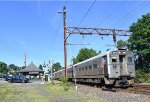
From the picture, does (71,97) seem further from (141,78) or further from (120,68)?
(141,78)

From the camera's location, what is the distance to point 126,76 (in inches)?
1155

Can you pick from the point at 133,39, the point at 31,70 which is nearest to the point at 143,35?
the point at 133,39

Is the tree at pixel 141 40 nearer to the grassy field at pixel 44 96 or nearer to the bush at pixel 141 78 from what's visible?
the bush at pixel 141 78

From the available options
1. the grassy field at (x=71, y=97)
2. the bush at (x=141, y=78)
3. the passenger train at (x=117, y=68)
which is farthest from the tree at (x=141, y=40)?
the grassy field at (x=71, y=97)

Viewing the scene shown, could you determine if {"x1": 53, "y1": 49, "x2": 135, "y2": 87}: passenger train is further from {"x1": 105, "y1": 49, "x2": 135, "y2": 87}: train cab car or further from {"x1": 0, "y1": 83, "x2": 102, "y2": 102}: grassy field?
{"x1": 0, "y1": 83, "x2": 102, "y2": 102}: grassy field

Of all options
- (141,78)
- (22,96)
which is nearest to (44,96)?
(22,96)

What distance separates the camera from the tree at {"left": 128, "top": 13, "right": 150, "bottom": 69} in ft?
178

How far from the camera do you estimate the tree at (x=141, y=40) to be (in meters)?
54.4

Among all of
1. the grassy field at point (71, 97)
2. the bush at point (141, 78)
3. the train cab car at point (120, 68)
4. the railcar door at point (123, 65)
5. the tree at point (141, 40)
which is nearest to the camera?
the grassy field at point (71, 97)

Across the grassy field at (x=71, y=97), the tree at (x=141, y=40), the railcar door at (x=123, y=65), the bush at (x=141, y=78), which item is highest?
the tree at (x=141, y=40)

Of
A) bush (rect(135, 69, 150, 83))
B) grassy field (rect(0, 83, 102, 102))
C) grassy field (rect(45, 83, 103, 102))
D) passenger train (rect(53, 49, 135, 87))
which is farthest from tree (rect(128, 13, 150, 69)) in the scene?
grassy field (rect(45, 83, 103, 102))

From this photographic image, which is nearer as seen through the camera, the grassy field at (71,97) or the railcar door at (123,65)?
the grassy field at (71,97)

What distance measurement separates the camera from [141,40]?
2169 inches

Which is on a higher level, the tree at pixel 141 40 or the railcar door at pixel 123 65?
the tree at pixel 141 40
